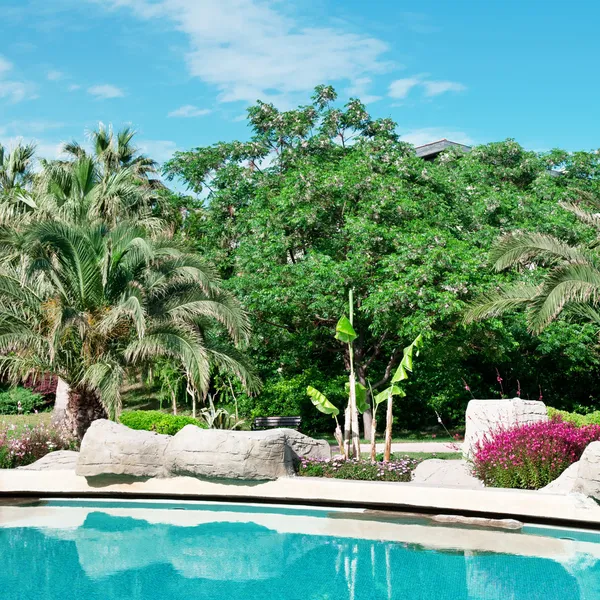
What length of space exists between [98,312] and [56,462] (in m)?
3.49

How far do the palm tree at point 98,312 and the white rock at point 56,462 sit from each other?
1.19 meters

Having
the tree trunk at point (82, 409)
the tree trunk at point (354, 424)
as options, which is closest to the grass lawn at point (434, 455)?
the tree trunk at point (354, 424)

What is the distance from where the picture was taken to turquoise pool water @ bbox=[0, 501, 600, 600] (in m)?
8.28

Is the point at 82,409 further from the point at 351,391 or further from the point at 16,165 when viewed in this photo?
the point at 16,165

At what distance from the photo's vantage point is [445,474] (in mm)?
12484

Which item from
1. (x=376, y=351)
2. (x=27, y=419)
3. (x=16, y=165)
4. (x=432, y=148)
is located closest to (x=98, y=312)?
(x=376, y=351)

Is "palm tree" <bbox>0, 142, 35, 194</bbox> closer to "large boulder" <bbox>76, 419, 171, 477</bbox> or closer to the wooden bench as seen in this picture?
the wooden bench

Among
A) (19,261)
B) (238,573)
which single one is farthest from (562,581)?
(19,261)

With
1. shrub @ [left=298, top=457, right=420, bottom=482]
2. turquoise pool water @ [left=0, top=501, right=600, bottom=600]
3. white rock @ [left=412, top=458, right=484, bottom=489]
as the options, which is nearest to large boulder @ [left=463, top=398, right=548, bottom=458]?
white rock @ [left=412, top=458, right=484, bottom=489]

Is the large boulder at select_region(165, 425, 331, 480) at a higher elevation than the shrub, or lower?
higher

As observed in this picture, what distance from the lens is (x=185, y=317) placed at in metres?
16.9

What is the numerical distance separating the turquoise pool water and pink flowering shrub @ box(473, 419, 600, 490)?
128 cm

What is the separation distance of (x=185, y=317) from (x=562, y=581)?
10.7 meters

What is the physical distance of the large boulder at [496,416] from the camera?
13078 mm
